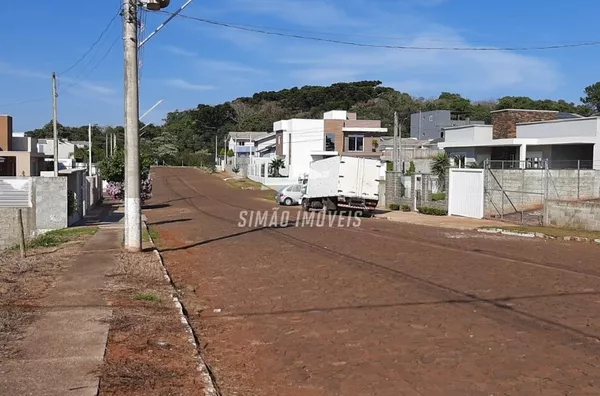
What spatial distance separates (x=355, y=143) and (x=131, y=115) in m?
57.8

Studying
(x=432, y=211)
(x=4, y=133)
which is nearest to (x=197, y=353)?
(x=432, y=211)

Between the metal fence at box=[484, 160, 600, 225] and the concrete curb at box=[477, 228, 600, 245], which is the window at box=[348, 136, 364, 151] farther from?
the concrete curb at box=[477, 228, 600, 245]

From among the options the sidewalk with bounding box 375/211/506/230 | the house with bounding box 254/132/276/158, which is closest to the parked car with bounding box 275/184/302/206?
the sidewalk with bounding box 375/211/506/230

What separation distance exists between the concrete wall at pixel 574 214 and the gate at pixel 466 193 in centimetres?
513

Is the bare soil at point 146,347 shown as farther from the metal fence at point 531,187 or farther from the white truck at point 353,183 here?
the white truck at point 353,183

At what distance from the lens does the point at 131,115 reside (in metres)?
15.8

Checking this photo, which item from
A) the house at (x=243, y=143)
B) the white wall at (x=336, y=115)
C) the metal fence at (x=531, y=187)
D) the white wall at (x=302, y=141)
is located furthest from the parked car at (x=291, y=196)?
the house at (x=243, y=143)

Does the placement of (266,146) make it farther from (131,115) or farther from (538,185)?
(131,115)

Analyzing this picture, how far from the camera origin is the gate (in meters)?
30.3

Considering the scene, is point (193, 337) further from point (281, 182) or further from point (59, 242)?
point (281, 182)

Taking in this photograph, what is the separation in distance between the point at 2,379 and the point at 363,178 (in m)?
28.5

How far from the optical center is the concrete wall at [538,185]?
1234 inches

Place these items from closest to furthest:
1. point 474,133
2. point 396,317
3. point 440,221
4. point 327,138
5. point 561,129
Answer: point 396,317 < point 440,221 < point 561,129 < point 474,133 < point 327,138

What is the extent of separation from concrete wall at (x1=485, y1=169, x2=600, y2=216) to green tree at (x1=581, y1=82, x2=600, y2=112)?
239ft
